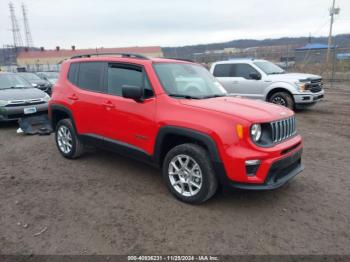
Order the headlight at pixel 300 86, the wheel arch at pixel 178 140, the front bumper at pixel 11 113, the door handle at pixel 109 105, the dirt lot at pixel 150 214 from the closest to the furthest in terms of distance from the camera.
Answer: the dirt lot at pixel 150 214, the wheel arch at pixel 178 140, the door handle at pixel 109 105, the front bumper at pixel 11 113, the headlight at pixel 300 86

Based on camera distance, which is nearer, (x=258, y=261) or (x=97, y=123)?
(x=258, y=261)

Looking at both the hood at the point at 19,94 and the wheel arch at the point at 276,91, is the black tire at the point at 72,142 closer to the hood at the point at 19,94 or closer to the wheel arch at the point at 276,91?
the hood at the point at 19,94

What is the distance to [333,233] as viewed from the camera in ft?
10.5

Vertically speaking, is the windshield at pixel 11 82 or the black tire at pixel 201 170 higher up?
the windshield at pixel 11 82

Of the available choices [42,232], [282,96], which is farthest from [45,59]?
[42,232]

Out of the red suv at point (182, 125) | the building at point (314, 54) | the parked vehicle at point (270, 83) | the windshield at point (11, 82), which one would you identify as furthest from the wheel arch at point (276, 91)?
→ the building at point (314, 54)

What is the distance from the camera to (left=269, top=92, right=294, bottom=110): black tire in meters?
9.90

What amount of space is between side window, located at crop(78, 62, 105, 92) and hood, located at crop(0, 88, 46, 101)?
13.6 feet

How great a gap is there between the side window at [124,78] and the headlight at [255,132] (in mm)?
1459

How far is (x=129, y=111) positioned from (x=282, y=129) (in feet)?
6.78

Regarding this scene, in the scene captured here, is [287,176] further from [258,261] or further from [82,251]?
[82,251]

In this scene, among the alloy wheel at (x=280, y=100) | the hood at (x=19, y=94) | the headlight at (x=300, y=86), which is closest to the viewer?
the hood at (x=19, y=94)

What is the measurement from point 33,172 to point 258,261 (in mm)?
3979

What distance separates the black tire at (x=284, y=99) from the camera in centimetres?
990
